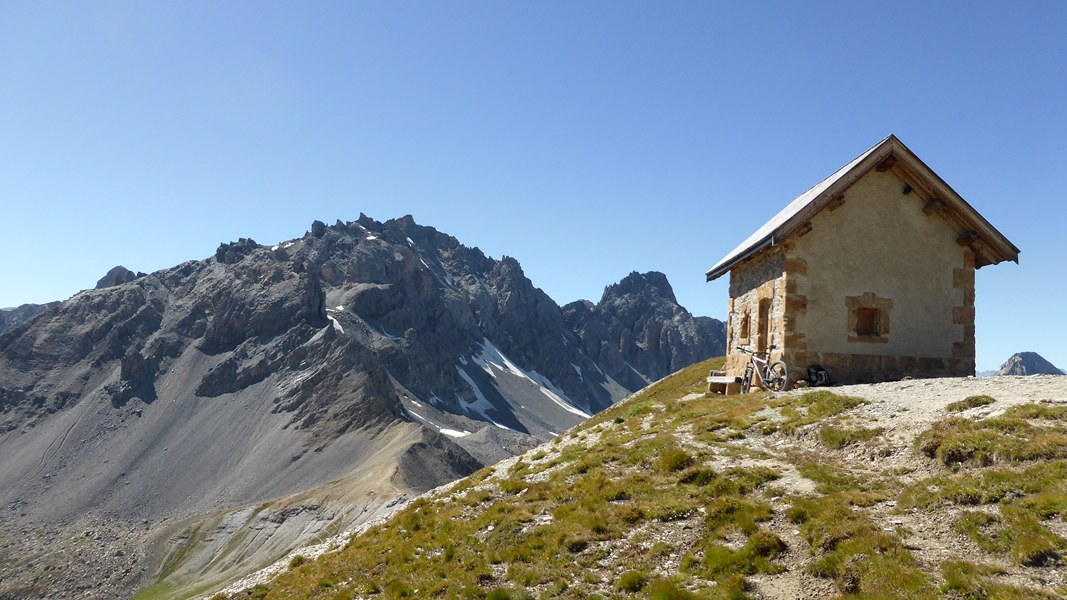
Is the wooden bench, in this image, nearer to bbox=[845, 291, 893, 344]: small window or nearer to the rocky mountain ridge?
bbox=[845, 291, 893, 344]: small window

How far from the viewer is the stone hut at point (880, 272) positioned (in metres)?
22.9

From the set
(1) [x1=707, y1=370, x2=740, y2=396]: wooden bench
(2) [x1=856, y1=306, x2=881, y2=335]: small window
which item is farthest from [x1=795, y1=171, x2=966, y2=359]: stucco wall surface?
(1) [x1=707, y1=370, x2=740, y2=396]: wooden bench

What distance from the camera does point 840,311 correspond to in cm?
2314

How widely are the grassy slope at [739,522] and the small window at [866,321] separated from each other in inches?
267

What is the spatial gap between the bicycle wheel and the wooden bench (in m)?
2.30

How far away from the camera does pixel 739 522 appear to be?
11359 millimetres

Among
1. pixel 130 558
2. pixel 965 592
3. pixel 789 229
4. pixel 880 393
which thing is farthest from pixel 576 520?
pixel 130 558

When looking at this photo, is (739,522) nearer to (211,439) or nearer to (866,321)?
(866,321)

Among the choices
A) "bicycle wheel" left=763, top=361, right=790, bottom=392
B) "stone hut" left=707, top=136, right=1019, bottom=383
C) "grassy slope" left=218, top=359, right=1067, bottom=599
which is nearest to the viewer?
"grassy slope" left=218, top=359, right=1067, bottom=599

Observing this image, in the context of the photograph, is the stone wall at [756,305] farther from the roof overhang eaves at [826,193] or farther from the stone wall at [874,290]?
the roof overhang eaves at [826,193]

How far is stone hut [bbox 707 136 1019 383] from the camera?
22922 mm

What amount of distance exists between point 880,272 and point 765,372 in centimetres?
529

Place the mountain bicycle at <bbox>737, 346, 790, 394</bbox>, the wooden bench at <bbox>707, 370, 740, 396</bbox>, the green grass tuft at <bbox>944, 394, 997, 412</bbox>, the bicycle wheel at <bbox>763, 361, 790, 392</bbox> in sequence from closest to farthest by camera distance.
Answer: the green grass tuft at <bbox>944, 394, 997, 412</bbox> < the bicycle wheel at <bbox>763, 361, 790, 392</bbox> < the mountain bicycle at <bbox>737, 346, 790, 394</bbox> < the wooden bench at <bbox>707, 370, 740, 396</bbox>

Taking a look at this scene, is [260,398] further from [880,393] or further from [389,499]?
[880,393]
